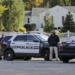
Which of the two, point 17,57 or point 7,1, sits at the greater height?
point 7,1

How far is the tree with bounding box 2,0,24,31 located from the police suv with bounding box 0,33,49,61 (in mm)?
38083

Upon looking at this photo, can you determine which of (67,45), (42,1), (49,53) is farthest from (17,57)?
(42,1)

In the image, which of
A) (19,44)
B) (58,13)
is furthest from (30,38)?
(58,13)

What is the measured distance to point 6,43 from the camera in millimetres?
23406

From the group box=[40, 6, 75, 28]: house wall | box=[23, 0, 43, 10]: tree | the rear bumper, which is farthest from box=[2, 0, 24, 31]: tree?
the rear bumper

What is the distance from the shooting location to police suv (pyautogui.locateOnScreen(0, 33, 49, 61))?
22.4m

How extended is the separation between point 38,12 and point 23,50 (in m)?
64.8

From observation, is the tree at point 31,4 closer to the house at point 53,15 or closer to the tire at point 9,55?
the house at point 53,15

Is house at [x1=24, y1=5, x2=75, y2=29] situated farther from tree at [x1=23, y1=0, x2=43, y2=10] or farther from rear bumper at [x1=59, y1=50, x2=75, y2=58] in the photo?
rear bumper at [x1=59, y1=50, x2=75, y2=58]

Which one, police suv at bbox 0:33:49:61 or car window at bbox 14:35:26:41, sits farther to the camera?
car window at bbox 14:35:26:41

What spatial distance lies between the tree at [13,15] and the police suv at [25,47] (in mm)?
38083

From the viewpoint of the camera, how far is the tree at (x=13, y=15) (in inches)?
2426

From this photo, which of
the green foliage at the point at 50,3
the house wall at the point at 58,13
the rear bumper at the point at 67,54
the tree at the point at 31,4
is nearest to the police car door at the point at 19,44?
the rear bumper at the point at 67,54

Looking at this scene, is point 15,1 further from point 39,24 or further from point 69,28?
point 39,24
